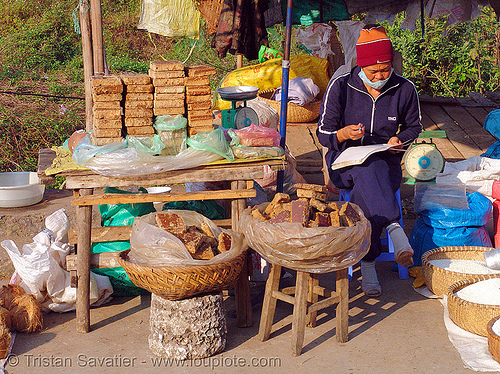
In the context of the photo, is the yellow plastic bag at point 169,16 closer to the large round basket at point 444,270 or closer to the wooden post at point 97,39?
the wooden post at point 97,39

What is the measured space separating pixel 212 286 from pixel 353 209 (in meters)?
0.96

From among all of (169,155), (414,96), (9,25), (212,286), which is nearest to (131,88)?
(169,155)

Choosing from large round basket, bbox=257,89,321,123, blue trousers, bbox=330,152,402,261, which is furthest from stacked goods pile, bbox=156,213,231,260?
large round basket, bbox=257,89,321,123

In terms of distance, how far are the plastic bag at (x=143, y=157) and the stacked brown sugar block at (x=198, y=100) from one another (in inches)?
4.1

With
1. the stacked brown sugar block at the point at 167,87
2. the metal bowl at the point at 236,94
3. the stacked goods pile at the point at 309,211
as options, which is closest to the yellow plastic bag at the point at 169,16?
the metal bowl at the point at 236,94

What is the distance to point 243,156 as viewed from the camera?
3.45m

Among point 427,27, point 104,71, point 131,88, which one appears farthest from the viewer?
point 427,27

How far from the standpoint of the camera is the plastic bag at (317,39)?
7.56 m

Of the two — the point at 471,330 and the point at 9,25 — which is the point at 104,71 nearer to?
the point at 471,330

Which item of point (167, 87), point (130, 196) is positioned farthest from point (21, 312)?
point (167, 87)

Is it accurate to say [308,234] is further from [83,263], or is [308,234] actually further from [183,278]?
[83,263]

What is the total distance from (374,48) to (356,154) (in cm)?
72

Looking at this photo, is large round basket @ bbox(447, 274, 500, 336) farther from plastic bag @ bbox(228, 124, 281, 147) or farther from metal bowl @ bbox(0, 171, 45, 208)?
metal bowl @ bbox(0, 171, 45, 208)

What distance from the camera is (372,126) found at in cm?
395
